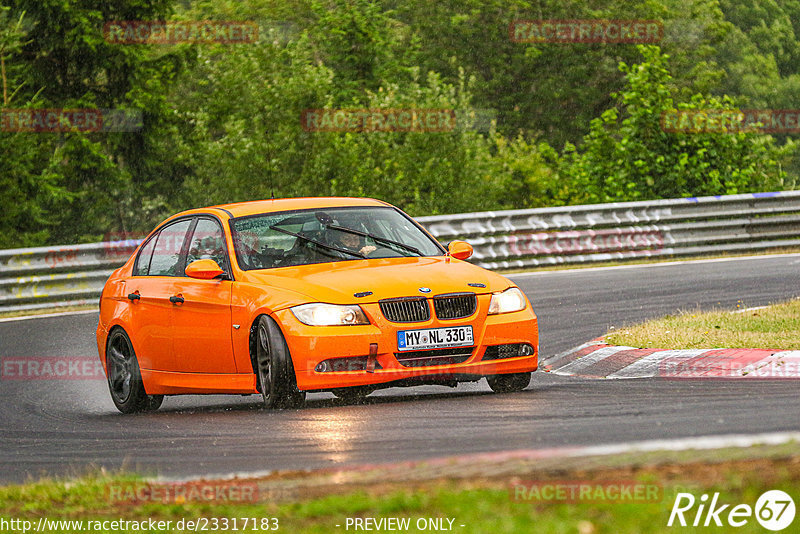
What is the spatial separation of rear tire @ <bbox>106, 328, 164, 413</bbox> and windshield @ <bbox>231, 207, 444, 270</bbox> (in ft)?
4.72

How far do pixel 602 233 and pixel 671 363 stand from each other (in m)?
11.7

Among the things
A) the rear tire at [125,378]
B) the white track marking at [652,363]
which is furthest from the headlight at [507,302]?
the rear tire at [125,378]

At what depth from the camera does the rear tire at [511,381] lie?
9.95m

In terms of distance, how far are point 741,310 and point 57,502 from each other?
8737mm

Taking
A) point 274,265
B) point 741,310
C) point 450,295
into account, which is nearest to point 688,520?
point 450,295

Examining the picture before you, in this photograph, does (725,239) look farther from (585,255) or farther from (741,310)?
(741,310)

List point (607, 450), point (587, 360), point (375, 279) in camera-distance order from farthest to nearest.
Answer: point (587, 360)
point (375, 279)
point (607, 450)

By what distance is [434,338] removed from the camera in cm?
931

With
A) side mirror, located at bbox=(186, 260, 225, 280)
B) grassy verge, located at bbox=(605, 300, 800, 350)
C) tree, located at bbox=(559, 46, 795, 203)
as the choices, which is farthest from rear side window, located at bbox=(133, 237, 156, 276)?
tree, located at bbox=(559, 46, 795, 203)

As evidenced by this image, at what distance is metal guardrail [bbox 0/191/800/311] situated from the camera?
66.4 feet

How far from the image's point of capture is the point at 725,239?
22984 mm

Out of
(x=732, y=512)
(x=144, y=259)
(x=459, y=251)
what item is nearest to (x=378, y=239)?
(x=459, y=251)

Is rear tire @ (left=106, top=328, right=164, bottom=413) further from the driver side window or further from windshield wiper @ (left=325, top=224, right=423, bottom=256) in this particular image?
windshield wiper @ (left=325, top=224, right=423, bottom=256)

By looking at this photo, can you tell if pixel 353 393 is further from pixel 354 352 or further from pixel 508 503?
pixel 508 503
